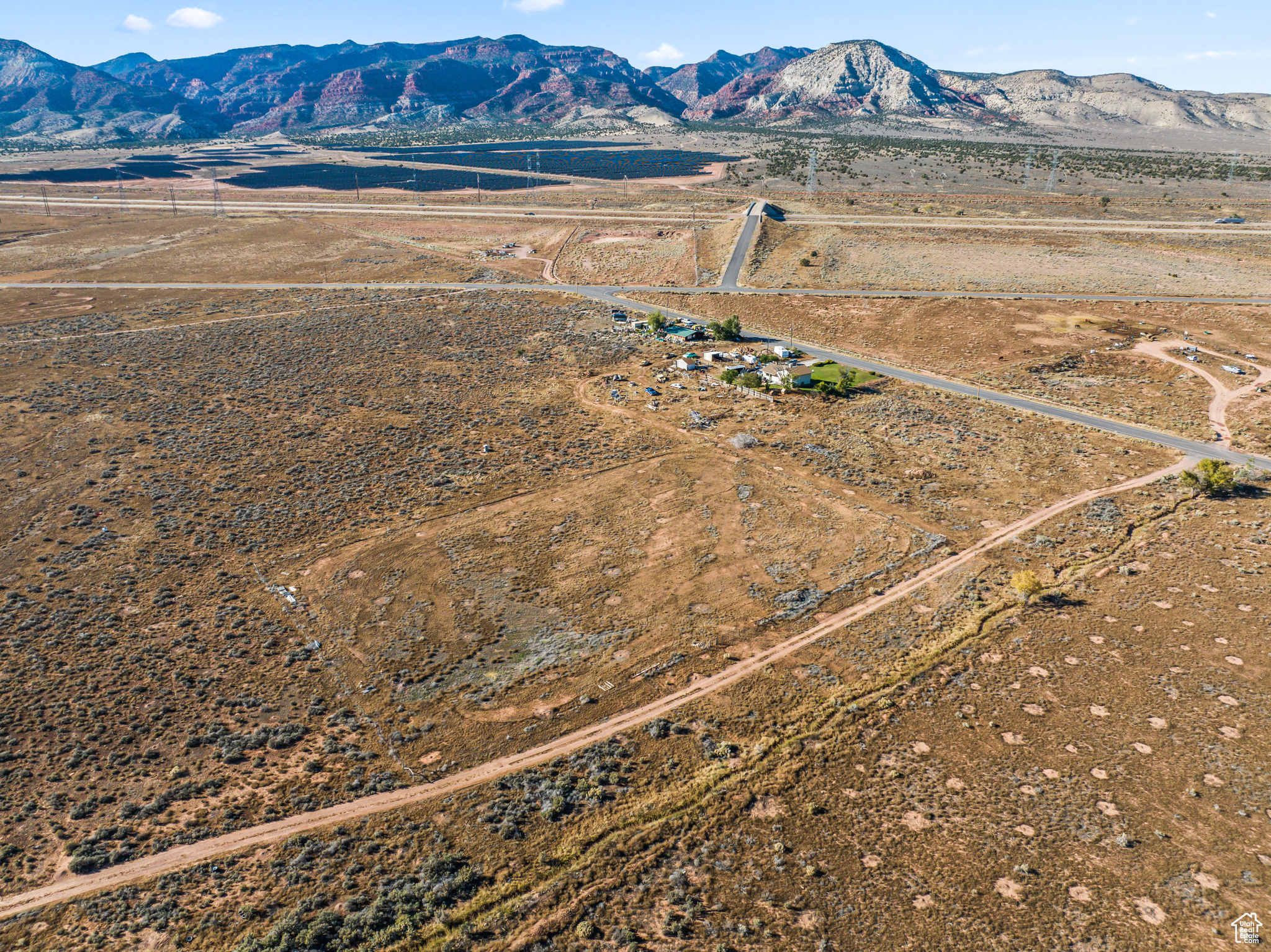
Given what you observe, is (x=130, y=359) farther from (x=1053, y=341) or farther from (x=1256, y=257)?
(x=1256, y=257)

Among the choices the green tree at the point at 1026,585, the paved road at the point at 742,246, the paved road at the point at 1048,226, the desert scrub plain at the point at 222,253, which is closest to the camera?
the green tree at the point at 1026,585

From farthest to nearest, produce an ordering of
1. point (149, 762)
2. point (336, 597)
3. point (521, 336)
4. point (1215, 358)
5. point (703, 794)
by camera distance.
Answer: point (521, 336), point (1215, 358), point (336, 597), point (149, 762), point (703, 794)

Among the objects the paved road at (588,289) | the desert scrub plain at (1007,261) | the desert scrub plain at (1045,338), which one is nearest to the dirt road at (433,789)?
the desert scrub plain at (1045,338)

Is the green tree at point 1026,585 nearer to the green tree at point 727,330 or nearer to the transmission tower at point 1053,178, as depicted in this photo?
the green tree at point 727,330

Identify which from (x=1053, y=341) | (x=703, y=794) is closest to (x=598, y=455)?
(x=703, y=794)

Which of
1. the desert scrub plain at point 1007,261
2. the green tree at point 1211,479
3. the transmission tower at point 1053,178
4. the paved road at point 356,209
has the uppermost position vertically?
the transmission tower at point 1053,178

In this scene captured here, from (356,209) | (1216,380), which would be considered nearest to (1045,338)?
(1216,380)
